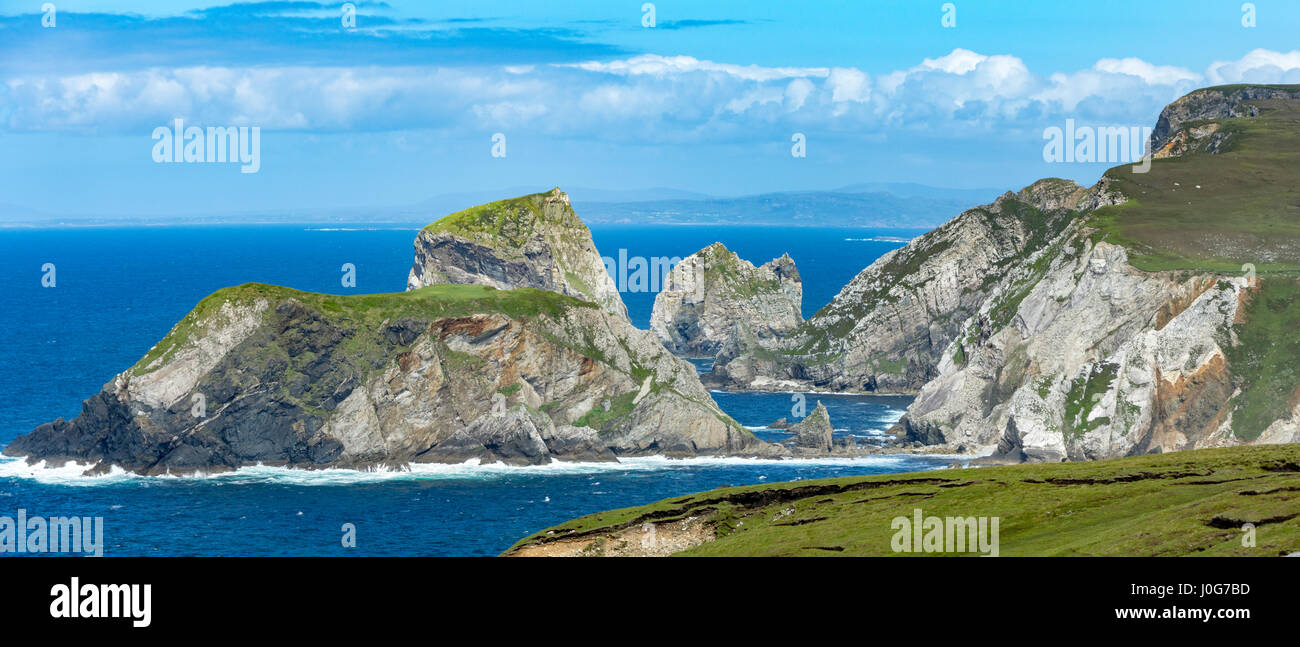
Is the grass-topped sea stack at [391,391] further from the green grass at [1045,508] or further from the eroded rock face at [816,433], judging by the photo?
the green grass at [1045,508]

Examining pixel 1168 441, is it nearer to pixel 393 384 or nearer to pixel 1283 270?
pixel 1283 270

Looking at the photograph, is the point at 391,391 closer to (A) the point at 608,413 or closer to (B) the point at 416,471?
(B) the point at 416,471

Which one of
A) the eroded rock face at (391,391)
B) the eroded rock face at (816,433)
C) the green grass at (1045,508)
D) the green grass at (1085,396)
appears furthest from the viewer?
the eroded rock face at (816,433)

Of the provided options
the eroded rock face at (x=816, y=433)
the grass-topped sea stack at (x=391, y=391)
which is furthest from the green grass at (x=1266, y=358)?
the grass-topped sea stack at (x=391, y=391)

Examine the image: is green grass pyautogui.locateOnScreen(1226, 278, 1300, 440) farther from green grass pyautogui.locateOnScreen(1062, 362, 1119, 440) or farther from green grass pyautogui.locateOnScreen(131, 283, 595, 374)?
green grass pyautogui.locateOnScreen(131, 283, 595, 374)

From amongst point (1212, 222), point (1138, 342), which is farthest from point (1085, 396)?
point (1212, 222)
